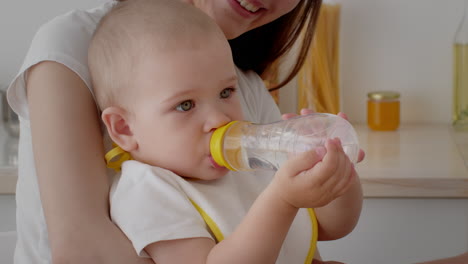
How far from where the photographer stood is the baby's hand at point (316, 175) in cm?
77

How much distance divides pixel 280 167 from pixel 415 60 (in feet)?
5.17

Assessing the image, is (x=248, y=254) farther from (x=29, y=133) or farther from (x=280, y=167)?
(x=29, y=133)

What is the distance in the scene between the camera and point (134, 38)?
3.18 ft

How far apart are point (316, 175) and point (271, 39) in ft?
2.67

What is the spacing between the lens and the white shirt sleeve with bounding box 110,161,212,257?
0.91 m

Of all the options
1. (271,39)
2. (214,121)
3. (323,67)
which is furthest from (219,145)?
(323,67)

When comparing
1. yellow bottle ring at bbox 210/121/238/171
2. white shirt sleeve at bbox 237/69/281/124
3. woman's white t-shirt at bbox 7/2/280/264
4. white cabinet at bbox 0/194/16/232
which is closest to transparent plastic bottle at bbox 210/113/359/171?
yellow bottle ring at bbox 210/121/238/171

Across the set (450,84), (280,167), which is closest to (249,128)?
(280,167)

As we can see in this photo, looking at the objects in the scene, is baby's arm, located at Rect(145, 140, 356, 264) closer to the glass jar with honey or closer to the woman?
the woman

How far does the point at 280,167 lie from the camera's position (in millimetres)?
866

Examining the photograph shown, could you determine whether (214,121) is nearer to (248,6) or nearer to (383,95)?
(248,6)

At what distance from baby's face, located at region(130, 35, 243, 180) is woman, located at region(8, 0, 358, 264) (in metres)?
→ 0.10

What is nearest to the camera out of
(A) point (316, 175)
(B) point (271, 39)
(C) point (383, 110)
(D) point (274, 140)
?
(A) point (316, 175)

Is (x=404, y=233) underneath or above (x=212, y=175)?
underneath
